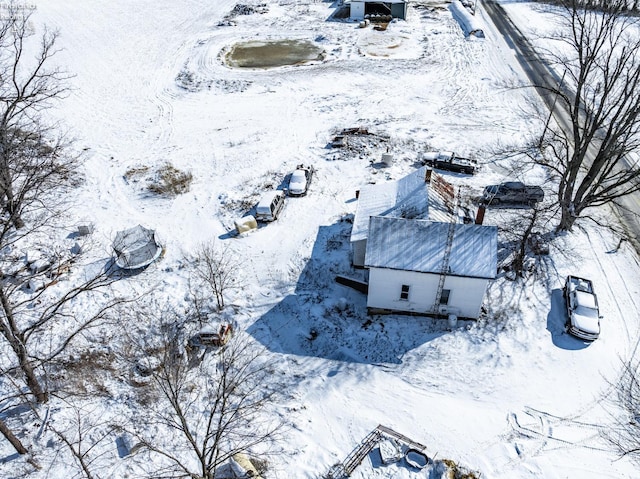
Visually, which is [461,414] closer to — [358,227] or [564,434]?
[564,434]

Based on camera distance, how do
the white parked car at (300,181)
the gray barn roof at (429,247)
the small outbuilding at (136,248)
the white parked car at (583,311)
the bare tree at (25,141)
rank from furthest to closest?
the white parked car at (300,181)
the small outbuilding at (136,248)
the bare tree at (25,141)
the white parked car at (583,311)
the gray barn roof at (429,247)

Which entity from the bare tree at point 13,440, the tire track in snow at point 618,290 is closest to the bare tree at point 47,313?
the bare tree at point 13,440

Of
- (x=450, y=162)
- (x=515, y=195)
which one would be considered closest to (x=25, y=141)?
(x=450, y=162)

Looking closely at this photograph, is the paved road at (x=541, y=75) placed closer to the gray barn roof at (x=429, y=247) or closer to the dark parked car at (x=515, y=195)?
the dark parked car at (x=515, y=195)

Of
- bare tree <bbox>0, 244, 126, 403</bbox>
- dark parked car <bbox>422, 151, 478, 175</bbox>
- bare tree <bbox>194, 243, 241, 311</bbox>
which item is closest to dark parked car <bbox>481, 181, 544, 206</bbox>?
dark parked car <bbox>422, 151, 478, 175</bbox>

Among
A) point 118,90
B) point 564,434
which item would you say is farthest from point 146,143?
point 564,434
